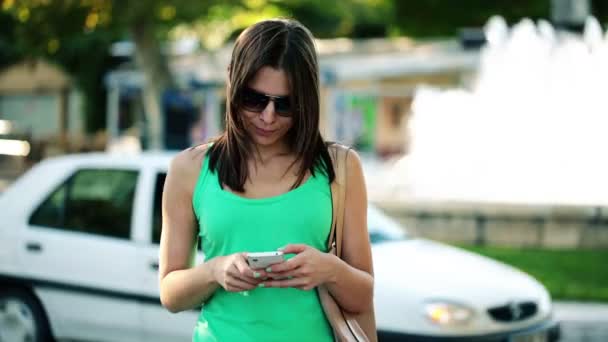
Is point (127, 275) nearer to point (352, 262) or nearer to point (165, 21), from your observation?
point (352, 262)

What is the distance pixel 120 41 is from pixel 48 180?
118 ft

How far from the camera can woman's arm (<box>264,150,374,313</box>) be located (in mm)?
2133

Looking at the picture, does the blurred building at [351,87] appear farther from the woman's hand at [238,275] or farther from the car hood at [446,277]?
the woman's hand at [238,275]

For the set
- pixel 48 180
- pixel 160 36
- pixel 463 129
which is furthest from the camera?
pixel 160 36

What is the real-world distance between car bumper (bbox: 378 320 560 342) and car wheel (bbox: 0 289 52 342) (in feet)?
7.43

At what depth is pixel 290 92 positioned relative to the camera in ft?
7.29

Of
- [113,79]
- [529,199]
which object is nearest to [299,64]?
[529,199]

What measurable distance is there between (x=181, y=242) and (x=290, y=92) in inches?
17.7

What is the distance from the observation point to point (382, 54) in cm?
3117

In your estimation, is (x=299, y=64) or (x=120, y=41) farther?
(x=120, y=41)

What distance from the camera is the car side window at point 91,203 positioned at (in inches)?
243

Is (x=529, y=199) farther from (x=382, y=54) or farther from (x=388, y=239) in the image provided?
(x=382, y=54)

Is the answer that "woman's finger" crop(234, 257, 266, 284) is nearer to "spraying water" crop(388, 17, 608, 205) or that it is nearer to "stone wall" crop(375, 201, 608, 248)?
"stone wall" crop(375, 201, 608, 248)

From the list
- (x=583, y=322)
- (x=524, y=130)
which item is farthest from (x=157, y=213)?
(x=524, y=130)
